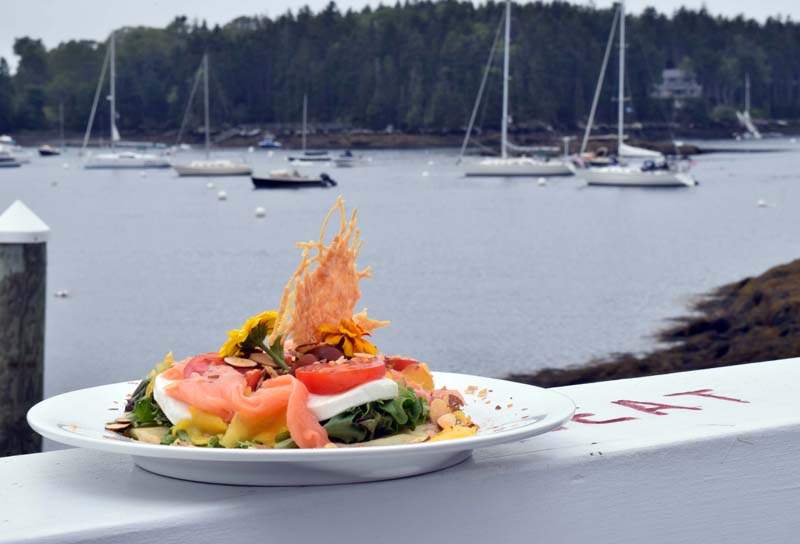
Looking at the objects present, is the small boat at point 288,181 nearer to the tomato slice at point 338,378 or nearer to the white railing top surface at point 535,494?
the white railing top surface at point 535,494

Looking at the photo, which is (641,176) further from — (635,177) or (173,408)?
(173,408)

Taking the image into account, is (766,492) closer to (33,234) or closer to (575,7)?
(33,234)

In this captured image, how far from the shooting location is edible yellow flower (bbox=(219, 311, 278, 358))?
1.47 metres

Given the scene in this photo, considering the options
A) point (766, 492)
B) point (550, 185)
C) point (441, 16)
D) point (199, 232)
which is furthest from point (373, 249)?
point (441, 16)

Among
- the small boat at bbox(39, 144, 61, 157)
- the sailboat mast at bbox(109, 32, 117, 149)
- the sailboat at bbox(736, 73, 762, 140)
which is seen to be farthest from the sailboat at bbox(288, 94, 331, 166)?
the sailboat at bbox(736, 73, 762, 140)

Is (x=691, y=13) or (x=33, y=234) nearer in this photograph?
(x=33, y=234)

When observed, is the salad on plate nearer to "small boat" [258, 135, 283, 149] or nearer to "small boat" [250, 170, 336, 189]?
"small boat" [250, 170, 336, 189]

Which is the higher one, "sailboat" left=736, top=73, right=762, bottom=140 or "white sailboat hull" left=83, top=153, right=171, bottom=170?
"sailboat" left=736, top=73, right=762, bottom=140

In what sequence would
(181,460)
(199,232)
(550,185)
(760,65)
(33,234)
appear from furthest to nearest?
(760,65), (550,185), (199,232), (33,234), (181,460)

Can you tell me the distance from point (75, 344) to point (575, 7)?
61.1m

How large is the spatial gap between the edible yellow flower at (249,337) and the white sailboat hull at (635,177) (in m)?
52.7

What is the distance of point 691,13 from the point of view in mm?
76938

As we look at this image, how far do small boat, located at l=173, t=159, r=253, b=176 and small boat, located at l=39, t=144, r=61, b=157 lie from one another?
11358 mm

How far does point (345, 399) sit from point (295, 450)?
0.36 ft
